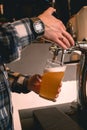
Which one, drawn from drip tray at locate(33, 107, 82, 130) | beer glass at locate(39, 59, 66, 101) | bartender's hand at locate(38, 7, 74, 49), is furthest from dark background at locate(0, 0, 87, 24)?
bartender's hand at locate(38, 7, 74, 49)

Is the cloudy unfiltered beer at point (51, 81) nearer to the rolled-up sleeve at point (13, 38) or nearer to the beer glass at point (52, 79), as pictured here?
the beer glass at point (52, 79)

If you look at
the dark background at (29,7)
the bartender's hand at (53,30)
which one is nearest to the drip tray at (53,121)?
the bartender's hand at (53,30)

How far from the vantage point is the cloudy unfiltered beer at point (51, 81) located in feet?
2.92

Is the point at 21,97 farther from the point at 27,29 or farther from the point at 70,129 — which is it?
the point at 27,29

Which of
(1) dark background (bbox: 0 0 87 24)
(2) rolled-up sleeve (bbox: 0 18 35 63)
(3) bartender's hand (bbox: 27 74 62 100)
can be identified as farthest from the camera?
(1) dark background (bbox: 0 0 87 24)

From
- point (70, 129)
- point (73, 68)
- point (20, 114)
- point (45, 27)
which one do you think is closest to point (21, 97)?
point (20, 114)

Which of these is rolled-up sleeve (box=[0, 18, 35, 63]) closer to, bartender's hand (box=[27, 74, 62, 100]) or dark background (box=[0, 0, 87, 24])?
Result: bartender's hand (box=[27, 74, 62, 100])

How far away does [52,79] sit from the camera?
35.2 inches

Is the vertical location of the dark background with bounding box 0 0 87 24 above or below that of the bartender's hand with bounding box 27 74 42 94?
above

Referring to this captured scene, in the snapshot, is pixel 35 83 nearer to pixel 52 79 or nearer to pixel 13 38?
pixel 52 79

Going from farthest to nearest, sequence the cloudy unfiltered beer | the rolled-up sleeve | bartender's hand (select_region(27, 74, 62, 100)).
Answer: bartender's hand (select_region(27, 74, 62, 100)), the cloudy unfiltered beer, the rolled-up sleeve

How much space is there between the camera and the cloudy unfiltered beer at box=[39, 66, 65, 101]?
2.92 feet

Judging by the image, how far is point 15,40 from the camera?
0.67 m

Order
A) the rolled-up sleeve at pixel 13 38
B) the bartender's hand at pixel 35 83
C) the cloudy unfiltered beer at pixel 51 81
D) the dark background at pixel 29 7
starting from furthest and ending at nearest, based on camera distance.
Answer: the dark background at pixel 29 7
the bartender's hand at pixel 35 83
the cloudy unfiltered beer at pixel 51 81
the rolled-up sleeve at pixel 13 38
